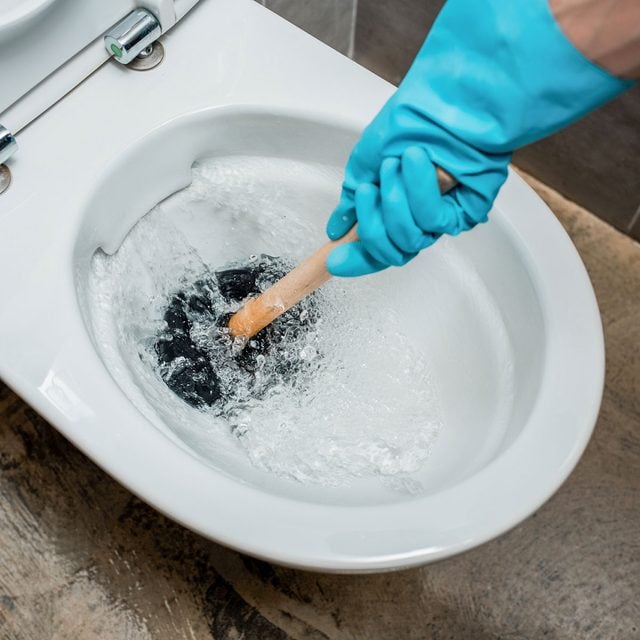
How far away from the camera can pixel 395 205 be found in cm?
58

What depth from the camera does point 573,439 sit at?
64 centimetres

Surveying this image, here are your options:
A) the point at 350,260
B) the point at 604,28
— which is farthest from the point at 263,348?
the point at 604,28

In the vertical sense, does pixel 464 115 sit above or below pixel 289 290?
above

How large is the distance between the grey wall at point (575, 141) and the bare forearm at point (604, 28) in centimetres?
59

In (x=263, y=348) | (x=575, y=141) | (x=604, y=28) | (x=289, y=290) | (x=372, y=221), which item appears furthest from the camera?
(x=575, y=141)

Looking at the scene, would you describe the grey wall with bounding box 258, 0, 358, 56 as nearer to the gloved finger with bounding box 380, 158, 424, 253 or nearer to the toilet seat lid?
the toilet seat lid

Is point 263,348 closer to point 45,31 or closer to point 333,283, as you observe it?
point 333,283

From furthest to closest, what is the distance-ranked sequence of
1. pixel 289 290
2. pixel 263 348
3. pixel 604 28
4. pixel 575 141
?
pixel 575 141, pixel 263 348, pixel 289 290, pixel 604 28

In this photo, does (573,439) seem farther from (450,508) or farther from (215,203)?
(215,203)

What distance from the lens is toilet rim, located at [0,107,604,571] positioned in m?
0.59

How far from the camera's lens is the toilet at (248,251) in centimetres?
61

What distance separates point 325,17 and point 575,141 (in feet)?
1.29

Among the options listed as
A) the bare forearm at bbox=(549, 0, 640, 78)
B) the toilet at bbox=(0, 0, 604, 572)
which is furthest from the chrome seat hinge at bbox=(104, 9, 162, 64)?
the bare forearm at bbox=(549, 0, 640, 78)

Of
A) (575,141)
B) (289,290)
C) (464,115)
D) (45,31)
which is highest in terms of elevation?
(45,31)
